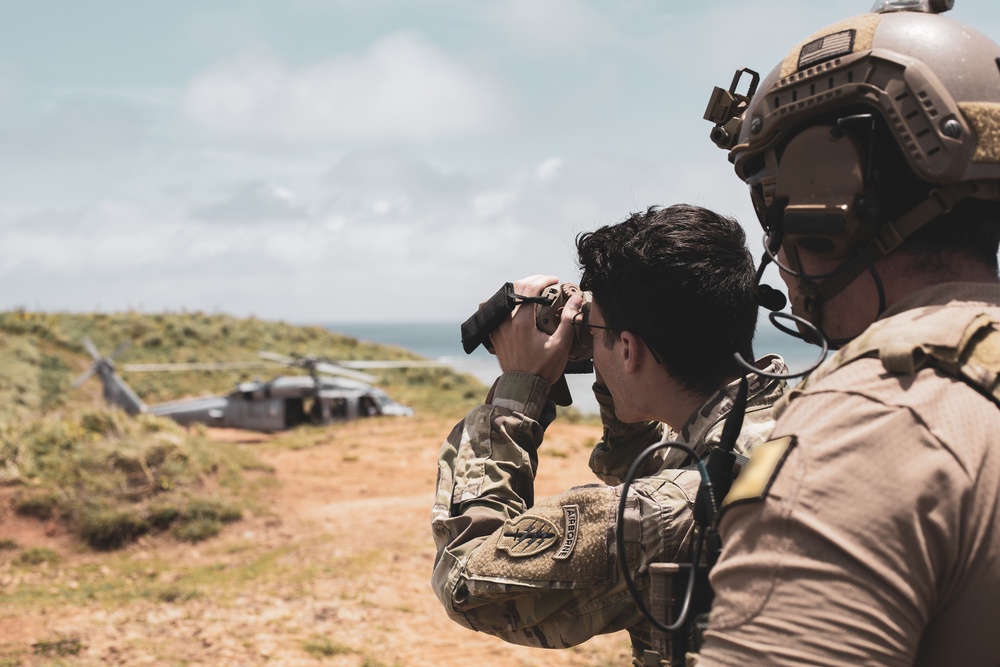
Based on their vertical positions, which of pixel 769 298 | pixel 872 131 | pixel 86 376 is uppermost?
pixel 872 131

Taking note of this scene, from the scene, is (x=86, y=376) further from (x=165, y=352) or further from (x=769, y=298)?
(x=769, y=298)

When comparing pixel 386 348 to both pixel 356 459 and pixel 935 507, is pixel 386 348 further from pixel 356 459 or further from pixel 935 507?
pixel 935 507

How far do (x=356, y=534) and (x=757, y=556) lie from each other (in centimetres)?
1028

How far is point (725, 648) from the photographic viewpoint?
1178 mm

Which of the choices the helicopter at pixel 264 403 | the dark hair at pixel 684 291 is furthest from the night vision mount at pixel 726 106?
the helicopter at pixel 264 403

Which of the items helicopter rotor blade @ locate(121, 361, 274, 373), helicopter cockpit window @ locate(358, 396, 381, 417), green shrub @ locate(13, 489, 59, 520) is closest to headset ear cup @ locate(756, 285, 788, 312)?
green shrub @ locate(13, 489, 59, 520)

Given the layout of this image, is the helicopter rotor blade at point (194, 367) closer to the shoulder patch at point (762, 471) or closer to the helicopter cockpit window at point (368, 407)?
the helicopter cockpit window at point (368, 407)

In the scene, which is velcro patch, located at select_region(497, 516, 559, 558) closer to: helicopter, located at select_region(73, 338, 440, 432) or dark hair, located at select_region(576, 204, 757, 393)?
dark hair, located at select_region(576, 204, 757, 393)

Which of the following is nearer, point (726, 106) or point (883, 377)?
point (883, 377)

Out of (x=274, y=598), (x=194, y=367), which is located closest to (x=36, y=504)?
(x=274, y=598)

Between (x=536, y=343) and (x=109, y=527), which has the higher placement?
(x=536, y=343)

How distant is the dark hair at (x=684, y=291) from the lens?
218 cm

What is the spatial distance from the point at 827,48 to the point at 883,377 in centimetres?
65

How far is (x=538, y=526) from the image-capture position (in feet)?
6.34
